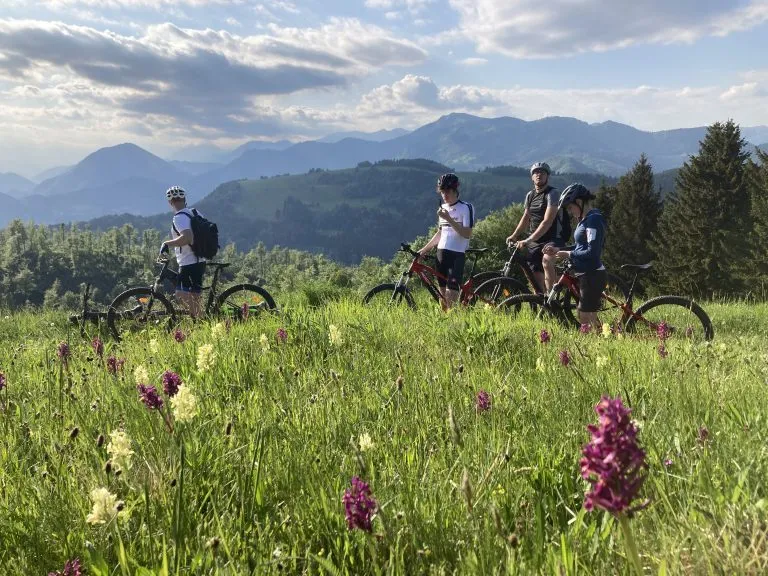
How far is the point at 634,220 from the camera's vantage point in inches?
2395

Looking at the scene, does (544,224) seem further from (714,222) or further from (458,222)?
(714,222)

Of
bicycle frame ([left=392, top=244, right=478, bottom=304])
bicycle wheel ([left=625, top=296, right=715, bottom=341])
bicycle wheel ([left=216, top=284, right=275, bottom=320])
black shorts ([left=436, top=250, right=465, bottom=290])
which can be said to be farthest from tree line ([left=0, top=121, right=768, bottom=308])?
bicycle wheel ([left=625, top=296, right=715, bottom=341])

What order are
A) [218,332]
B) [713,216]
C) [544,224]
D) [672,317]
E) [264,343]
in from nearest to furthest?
[264,343], [218,332], [672,317], [544,224], [713,216]

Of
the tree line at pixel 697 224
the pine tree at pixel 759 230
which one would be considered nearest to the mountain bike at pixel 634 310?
the tree line at pixel 697 224

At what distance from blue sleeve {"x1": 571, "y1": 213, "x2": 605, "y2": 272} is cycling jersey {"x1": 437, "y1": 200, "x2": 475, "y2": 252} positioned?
1949 mm

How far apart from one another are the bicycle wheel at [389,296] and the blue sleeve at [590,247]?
2792mm

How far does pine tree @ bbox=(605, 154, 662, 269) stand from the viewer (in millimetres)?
60344

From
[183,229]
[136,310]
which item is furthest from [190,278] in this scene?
[136,310]

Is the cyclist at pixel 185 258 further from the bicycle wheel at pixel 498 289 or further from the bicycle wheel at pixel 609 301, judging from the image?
the bicycle wheel at pixel 609 301

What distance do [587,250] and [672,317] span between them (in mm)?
2182

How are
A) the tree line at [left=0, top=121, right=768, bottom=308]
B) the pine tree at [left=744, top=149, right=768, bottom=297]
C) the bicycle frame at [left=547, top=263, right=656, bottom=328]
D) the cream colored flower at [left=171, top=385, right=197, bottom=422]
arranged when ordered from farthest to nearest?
the tree line at [left=0, top=121, right=768, bottom=308] → the pine tree at [left=744, top=149, right=768, bottom=297] → the bicycle frame at [left=547, top=263, right=656, bottom=328] → the cream colored flower at [left=171, top=385, right=197, bottom=422]

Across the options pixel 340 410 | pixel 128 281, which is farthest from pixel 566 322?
pixel 128 281

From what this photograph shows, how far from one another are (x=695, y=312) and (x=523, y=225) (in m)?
3.26

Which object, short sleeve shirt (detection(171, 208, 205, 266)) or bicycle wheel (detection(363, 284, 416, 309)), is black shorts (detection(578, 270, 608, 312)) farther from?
short sleeve shirt (detection(171, 208, 205, 266))
